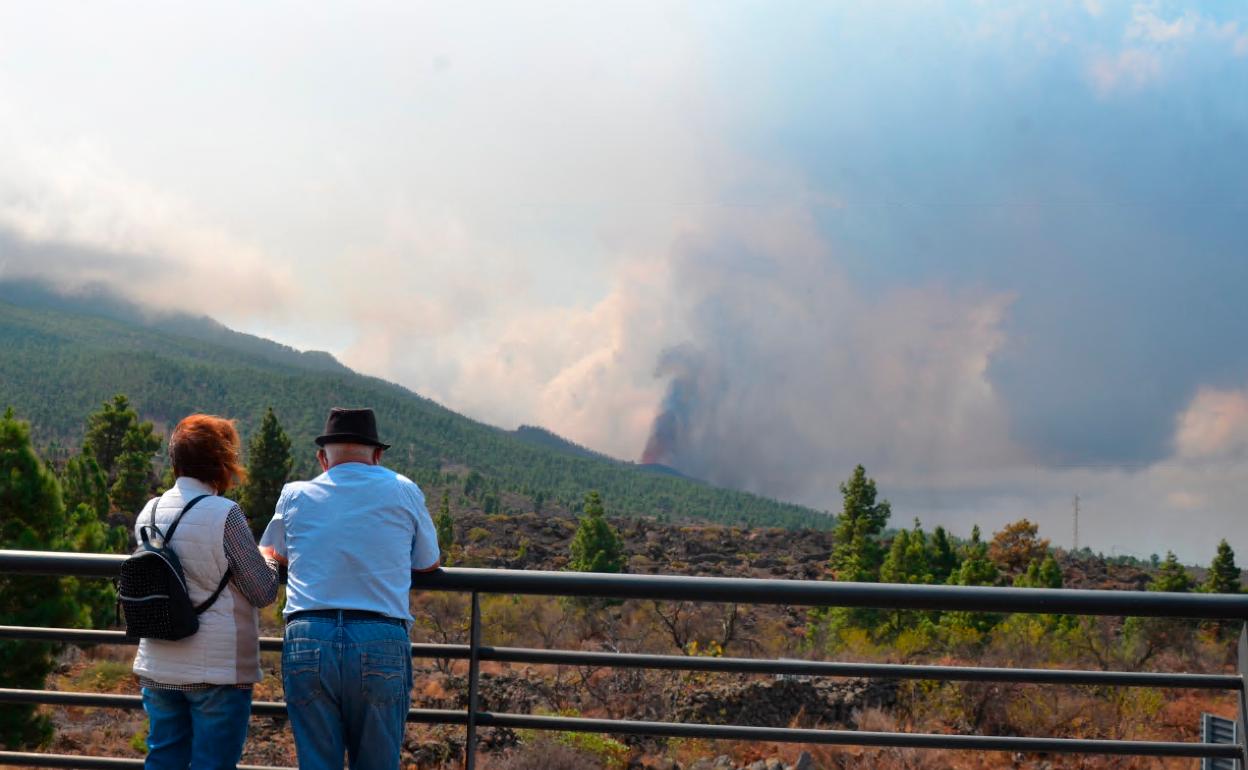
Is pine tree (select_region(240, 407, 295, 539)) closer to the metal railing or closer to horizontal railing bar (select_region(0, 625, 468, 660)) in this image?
horizontal railing bar (select_region(0, 625, 468, 660))

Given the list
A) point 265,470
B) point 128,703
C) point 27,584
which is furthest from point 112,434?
point 128,703

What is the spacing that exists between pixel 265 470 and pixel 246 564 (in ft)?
232

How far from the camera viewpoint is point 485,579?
12.2ft

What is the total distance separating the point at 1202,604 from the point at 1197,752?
0.56m

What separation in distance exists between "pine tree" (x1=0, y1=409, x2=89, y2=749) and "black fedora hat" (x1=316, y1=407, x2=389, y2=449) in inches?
591

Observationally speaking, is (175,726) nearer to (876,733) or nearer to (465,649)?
(465,649)

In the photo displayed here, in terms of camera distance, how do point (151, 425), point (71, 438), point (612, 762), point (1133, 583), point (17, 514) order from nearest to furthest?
1. point (612, 762)
2. point (17, 514)
3. point (151, 425)
4. point (1133, 583)
5. point (71, 438)

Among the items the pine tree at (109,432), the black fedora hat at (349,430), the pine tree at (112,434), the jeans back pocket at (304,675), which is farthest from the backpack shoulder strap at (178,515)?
the pine tree at (109,432)

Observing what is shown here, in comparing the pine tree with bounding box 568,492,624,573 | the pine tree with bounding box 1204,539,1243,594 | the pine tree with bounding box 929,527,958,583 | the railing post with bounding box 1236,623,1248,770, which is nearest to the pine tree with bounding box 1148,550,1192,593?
the pine tree with bounding box 1204,539,1243,594

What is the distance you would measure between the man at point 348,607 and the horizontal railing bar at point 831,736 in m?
0.41

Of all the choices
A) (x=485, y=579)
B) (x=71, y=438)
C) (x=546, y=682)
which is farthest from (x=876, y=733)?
(x=71, y=438)

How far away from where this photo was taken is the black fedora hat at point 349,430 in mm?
3678

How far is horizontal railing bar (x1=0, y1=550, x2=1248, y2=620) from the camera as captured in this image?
3510 mm

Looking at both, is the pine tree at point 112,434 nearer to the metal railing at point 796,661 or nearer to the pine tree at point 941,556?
the pine tree at point 941,556
